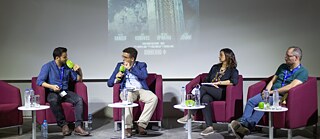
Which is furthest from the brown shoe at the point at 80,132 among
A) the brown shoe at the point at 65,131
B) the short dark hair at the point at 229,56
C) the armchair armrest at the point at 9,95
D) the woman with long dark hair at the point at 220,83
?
the short dark hair at the point at 229,56

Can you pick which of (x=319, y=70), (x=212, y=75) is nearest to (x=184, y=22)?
(x=212, y=75)

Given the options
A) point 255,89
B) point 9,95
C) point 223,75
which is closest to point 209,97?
point 223,75

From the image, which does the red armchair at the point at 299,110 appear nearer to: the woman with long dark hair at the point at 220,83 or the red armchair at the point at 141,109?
the woman with long dark hair at the point at 220,83

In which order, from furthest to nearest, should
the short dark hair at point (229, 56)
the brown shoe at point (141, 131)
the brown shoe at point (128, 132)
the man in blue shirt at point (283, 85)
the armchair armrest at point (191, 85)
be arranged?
1. the armchair armrest at point (191, 85)
2. the short dark hair at point (229, 56)
3. the brown shoe at point (141, 131)
4. the brown shoe at point (128, 132)
5. the man in blue shirt at point (283, 85)

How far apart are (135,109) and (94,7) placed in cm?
198

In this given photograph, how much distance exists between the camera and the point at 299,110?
4738mm

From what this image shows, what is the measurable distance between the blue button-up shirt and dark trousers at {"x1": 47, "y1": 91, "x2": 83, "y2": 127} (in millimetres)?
167

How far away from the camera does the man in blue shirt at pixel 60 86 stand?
16.7ft

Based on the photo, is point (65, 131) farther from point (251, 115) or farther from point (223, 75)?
point (251, 115)

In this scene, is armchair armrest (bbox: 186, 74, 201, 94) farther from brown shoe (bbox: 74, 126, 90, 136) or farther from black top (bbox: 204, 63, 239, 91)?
brown shoe (bbox: 74, 126, 90, 136)

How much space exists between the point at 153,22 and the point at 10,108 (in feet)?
8.11

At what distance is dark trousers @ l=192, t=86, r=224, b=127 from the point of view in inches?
200

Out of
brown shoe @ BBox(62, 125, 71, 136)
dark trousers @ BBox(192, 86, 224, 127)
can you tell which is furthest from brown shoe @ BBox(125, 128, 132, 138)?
dark trousers @ BBox(192, 86, 224, 127)

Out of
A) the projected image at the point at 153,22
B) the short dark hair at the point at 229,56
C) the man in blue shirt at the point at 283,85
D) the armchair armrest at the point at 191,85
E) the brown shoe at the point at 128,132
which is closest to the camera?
the man in blue shirt at the point at 283,85
